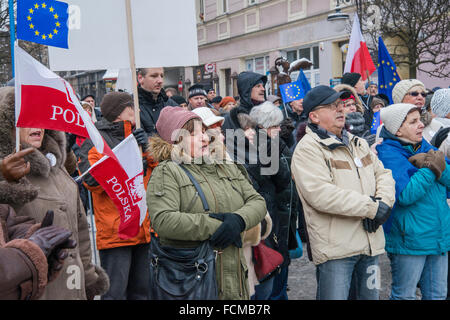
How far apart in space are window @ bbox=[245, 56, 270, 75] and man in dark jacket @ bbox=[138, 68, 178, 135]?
1600 centimetres

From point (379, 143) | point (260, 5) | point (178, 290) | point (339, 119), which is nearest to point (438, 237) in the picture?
point (379, 143)

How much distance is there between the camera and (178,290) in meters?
2.70

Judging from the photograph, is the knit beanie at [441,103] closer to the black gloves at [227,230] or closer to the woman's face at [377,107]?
the woman's face at [377,107]

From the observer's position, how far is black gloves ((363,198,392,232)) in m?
3.05

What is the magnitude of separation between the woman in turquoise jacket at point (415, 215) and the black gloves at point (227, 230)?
1.32 metres

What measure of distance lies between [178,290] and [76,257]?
0.60 m

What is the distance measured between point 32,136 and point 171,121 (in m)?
0.82

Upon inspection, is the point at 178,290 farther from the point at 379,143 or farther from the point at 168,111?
the point at 379,143

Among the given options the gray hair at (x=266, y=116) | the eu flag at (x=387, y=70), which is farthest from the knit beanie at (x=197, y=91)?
the gray hair at (x=266, y=116)

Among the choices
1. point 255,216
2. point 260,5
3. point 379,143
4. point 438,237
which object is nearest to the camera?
point 255,216

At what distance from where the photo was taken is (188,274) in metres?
2.70

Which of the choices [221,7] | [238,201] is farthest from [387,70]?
[221,7]

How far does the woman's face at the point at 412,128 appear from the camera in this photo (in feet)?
11.6

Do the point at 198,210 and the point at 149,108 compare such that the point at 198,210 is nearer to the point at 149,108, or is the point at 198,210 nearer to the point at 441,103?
the point at 149,108
